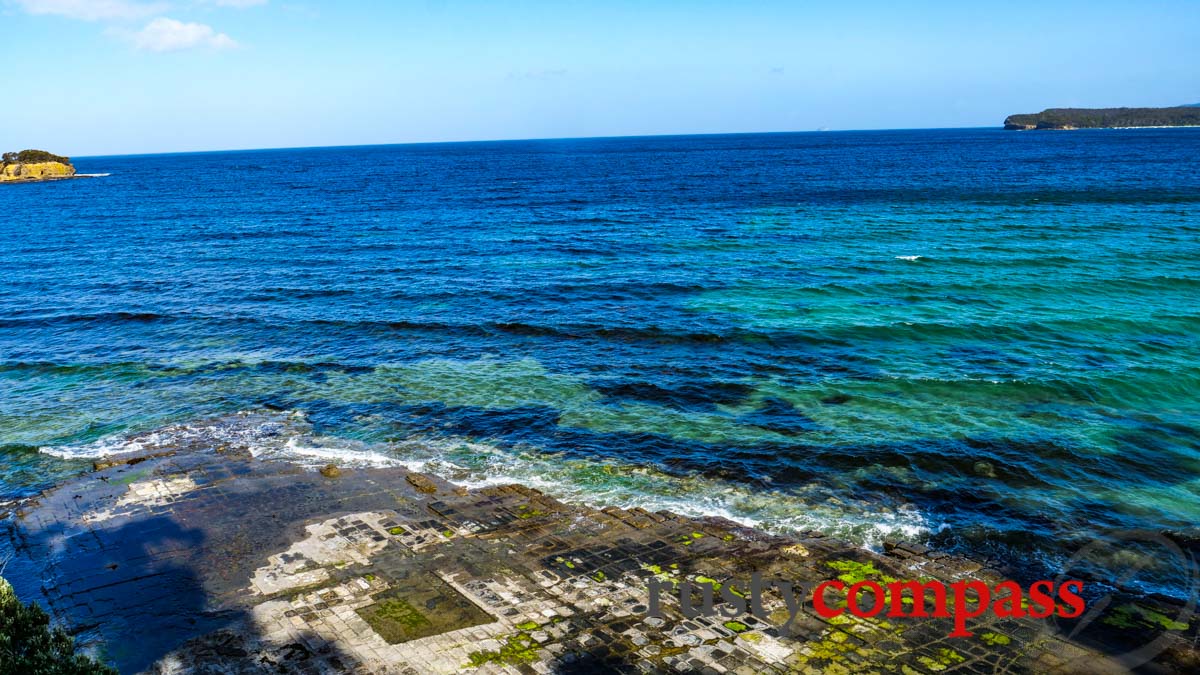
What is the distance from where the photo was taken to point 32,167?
607 ft

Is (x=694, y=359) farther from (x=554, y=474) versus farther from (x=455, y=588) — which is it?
(x=455, y=588)

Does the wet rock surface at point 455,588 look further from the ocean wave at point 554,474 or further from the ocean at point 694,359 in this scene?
the ocean at point 694,359

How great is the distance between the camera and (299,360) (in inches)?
1484

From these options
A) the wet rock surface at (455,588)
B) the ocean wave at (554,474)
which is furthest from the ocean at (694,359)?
the wet rock surface at (455,588)

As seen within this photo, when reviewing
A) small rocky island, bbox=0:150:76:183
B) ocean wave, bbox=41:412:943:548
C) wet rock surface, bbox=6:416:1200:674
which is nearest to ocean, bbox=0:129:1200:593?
ocean wave, bbox=41:412:943:548

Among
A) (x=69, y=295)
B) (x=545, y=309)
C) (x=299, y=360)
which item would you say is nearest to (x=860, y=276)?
(x=545, y=309)

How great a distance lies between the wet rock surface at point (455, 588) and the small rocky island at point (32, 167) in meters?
202

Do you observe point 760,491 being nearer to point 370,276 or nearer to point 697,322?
point 697,322

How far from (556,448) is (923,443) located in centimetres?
1283

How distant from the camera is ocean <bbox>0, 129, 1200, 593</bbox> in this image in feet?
79.7

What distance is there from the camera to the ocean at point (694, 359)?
79.7 feet

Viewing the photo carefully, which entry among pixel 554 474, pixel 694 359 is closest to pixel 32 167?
pixel 694 359

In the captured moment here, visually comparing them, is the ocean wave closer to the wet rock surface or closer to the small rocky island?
the wet rock surface

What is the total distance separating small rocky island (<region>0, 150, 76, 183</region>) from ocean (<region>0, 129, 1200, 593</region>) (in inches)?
5121
